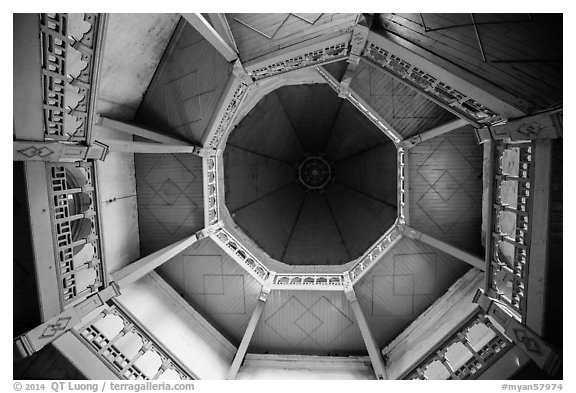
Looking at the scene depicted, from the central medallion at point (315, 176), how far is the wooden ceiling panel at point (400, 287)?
9142mm

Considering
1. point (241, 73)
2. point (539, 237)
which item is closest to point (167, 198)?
point (241, 73)

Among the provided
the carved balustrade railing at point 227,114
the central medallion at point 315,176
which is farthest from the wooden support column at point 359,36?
the central medallion at point 315,176

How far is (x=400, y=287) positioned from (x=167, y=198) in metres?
9.66

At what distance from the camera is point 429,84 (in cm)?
721

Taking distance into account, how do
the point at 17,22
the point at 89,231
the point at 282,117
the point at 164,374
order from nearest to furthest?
the point at 17,22 → the point at 89,231 → the point at 164,374 → the point at 282,117

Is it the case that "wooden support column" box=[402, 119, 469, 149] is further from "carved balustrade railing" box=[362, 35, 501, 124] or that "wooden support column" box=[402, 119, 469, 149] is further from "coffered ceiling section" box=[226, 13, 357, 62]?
"coffered ceiling section" box=[226, 13, 357, 62]

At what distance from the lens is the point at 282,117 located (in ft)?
58.0

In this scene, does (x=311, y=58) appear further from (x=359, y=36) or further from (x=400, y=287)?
(x=400, y=287)

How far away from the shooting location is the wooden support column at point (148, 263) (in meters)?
9.89

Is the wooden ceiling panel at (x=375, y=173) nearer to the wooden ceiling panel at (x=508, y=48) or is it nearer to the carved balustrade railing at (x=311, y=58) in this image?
the carved balustrade railing at (x=311, y=58)

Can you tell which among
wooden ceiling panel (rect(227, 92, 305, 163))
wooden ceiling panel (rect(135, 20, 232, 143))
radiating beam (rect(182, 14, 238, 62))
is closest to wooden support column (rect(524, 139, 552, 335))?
radiating beam (rect(182, 14, 238, 62))
